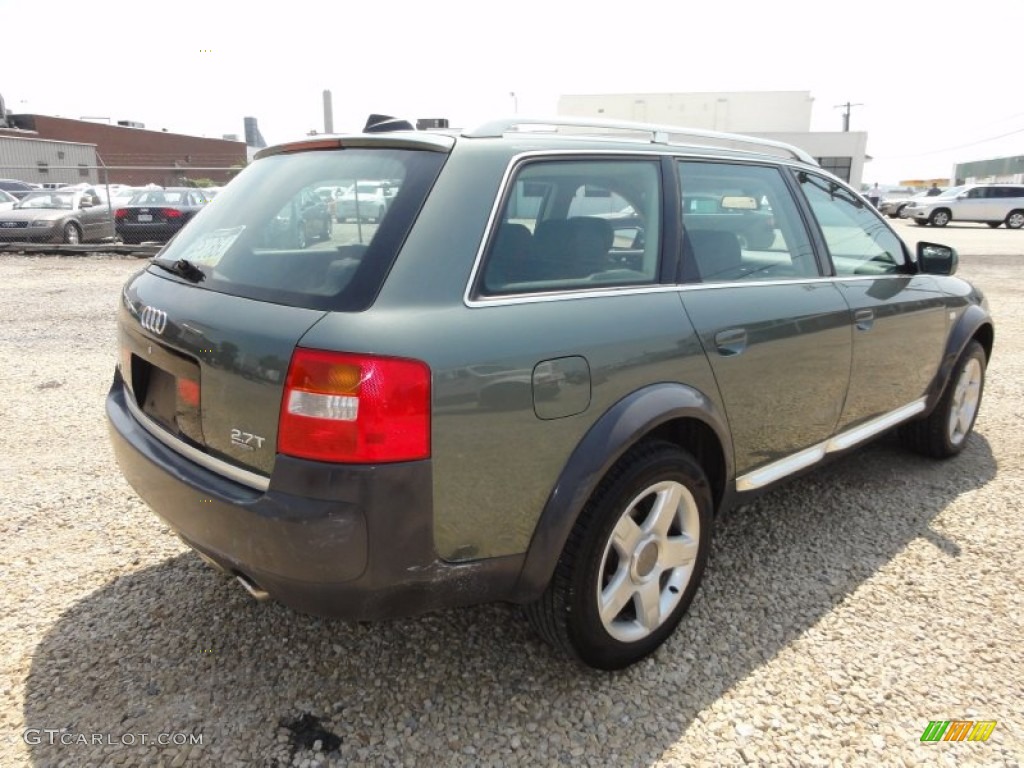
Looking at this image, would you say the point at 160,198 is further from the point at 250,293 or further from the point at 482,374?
the point at 482,374

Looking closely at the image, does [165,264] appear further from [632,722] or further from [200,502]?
[632,722]

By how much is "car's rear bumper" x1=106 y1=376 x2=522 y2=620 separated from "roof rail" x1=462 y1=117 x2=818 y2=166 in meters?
1.13

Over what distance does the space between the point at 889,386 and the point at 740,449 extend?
4.24 feet

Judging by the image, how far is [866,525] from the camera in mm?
3592

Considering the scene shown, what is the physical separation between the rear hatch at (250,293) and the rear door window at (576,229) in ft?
0.92

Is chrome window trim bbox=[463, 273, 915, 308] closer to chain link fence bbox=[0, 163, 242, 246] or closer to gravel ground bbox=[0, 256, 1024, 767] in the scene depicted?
gravel ground bbox=[0, 256, 1024, 767]

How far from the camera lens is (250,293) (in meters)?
2.17

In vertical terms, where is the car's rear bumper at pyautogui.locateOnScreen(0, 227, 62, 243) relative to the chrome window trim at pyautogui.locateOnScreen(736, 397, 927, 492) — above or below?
above

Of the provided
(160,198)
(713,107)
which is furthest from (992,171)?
(160,198)

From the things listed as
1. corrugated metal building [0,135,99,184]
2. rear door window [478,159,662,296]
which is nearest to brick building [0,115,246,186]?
corrugated metal building [0,135,99,184]

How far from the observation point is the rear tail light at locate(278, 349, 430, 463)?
72.8 inches

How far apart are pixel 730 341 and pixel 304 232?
150 cm

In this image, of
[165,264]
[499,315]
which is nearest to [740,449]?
[499,315]

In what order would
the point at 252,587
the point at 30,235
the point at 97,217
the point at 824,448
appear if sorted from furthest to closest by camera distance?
1. the point at 97,217
2. the point at 30,235
3. the point at 824,448
4. the point at 252,587
